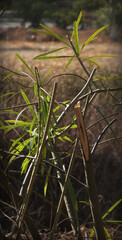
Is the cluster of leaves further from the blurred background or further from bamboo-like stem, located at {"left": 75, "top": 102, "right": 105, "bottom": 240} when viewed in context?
the blurred background

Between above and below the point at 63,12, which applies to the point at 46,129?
below

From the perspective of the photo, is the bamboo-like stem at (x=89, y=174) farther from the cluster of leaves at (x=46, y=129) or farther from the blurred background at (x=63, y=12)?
the blurred background at (x=63, y=12)

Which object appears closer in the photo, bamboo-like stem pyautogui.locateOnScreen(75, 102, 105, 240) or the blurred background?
bamboo-like stem pyautogui.locateOnScreen(75, 102, 105, 240)

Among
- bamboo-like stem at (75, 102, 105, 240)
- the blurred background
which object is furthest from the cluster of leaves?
the blurred background

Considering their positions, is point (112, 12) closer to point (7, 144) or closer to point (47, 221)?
point (47, 221)

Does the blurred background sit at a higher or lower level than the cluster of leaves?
higher

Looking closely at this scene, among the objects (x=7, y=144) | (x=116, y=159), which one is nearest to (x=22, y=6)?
(x=116, y=159)

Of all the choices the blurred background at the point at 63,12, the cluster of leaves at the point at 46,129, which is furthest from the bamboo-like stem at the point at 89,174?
the blurred background at the point at 63,12

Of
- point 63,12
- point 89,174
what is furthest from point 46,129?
point 63,12

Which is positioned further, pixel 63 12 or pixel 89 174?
pixel 63 12

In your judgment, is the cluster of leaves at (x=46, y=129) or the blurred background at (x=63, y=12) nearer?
the cluster of leaves at (x=46, y=129)

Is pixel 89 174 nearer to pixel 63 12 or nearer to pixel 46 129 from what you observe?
pixel 46 129
